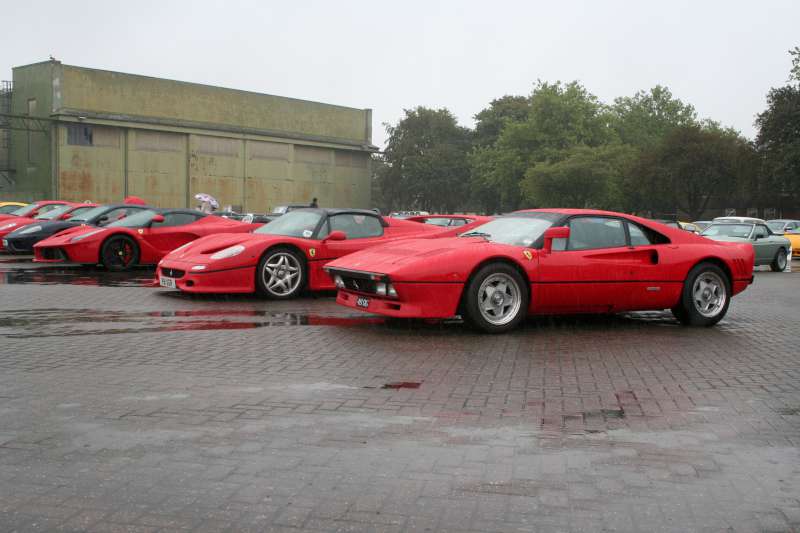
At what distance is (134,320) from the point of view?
896 cm

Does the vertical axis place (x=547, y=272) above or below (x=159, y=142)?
below

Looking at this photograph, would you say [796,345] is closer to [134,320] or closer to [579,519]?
[579,519]

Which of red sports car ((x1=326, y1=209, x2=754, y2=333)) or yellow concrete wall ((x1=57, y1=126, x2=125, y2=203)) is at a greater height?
yellow concrete wall ((x1=57, y1=126, x2=125, y2=203))

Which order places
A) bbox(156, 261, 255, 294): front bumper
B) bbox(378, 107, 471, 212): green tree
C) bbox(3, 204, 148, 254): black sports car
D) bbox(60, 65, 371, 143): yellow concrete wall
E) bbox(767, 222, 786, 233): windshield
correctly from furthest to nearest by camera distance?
bbox(378, 107, 471, 212): green tree → bbox(60, 65, 371, 143): yellow concrete wall → bbox(767, 222, 786, 233): windshield → bbox(3, 204, 148, 254): black sports car → bbox(156, 261, 255, 294): front bumper

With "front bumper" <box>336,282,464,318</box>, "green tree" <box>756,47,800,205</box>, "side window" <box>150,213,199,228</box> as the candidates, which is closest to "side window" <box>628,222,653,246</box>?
"front bumper" <box>336,282,464,318</box>

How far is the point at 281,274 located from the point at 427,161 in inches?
2975

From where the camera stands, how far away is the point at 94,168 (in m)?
55.5

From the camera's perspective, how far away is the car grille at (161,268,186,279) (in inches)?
436

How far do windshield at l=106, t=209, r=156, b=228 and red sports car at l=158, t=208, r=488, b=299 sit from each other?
177 inches

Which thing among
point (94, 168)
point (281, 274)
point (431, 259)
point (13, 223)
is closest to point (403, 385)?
point (431, 259)

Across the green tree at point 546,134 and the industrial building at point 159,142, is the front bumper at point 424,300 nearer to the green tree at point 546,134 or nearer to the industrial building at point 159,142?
the industrial building at point 159,142

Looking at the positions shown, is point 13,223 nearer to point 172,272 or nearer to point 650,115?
point 172,272

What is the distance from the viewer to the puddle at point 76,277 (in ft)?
43.4

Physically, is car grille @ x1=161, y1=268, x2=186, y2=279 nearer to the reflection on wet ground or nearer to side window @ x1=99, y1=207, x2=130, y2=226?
the reflection on wet ground
